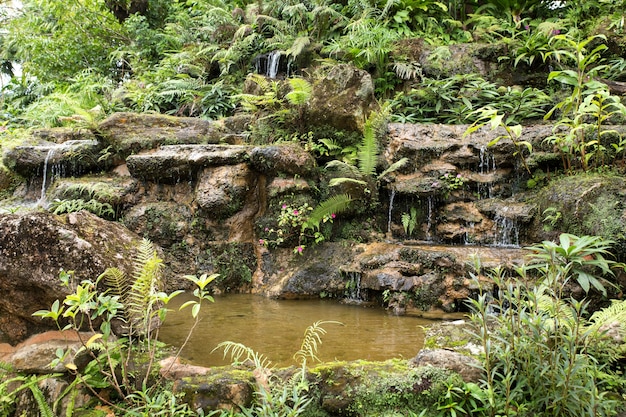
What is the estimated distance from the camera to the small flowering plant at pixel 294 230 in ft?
19.8

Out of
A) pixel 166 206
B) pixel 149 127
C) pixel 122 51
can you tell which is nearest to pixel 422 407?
pixel 166 206

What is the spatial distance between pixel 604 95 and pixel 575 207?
1.34m

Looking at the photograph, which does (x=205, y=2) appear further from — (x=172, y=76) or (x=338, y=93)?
(x=338, y=93)

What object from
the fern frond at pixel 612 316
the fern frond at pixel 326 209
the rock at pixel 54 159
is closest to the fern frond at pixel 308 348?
the fern frond at pixel 612 316

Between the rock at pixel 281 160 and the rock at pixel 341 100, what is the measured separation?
0.96 m

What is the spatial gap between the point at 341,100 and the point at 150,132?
3.85 m

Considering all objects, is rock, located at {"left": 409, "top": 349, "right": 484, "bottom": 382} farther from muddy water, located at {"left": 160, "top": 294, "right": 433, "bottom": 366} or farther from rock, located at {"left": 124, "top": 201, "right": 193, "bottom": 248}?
rock, located at {"left": 124, "top": 201, "right": 193, "bottom": 248}

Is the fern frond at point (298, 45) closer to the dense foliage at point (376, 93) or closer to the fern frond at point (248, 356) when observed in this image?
the dense foliage at point (376, 93)

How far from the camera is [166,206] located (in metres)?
6.54

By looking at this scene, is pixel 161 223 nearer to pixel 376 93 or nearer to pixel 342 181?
pixel 342 181

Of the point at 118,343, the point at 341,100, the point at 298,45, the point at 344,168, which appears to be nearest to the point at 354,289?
the point at 344,168

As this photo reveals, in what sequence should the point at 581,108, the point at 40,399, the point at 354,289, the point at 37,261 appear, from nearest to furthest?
the point at 40,399, the point at 37,261, the point at 581,108, the point at 354,289

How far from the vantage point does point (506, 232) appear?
5.80 m

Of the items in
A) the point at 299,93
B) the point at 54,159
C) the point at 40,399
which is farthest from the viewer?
the point at 54,159
